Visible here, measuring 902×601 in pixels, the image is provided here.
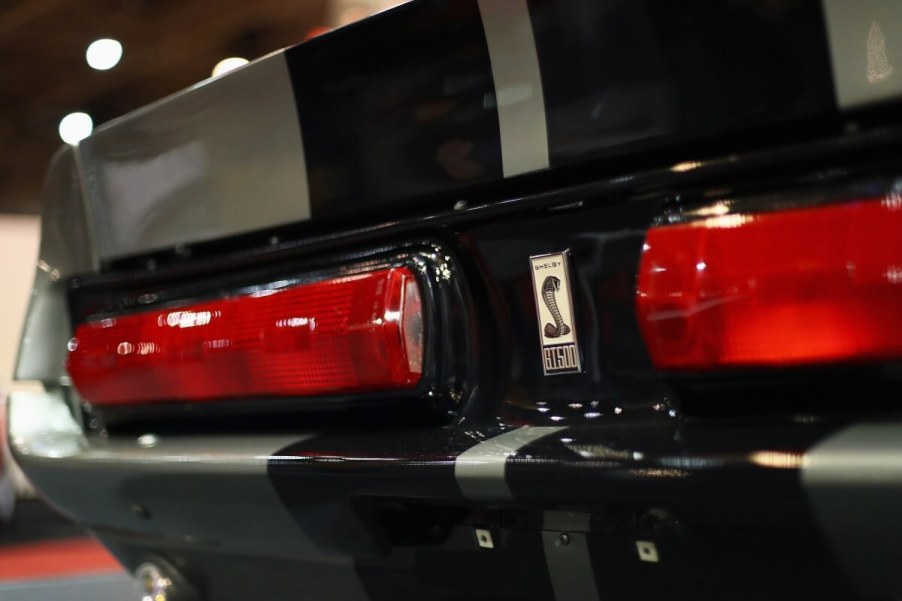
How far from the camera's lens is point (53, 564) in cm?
429

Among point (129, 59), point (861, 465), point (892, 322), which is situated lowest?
point (861, 465)

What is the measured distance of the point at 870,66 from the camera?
0.79 m

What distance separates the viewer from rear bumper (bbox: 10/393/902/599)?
0.79 metres

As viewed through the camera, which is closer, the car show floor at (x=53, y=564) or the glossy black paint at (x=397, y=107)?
the glossy black paint at (x=397, y=107)

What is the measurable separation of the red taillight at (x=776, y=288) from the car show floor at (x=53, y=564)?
267cm

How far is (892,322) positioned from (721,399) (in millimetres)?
178

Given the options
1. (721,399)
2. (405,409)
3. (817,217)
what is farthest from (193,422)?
(817,217)

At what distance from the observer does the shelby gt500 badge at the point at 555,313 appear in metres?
A: 1.02

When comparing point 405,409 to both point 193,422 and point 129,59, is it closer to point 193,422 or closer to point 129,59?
point 193,422

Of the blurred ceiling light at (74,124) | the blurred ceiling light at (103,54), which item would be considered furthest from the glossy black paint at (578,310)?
the blurred ceiling light at (74,124)

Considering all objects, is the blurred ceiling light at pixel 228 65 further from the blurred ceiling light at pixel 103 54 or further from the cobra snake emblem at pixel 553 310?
the blurred ceiling light at pixel 103 54

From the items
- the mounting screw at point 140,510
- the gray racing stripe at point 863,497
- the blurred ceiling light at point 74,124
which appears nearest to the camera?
the gray racing stripe at point 863,497

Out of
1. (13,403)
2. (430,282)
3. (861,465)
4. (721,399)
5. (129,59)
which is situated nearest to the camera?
(861,465)

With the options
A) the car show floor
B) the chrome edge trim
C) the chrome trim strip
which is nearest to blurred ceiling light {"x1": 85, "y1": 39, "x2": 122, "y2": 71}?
the car show floor
